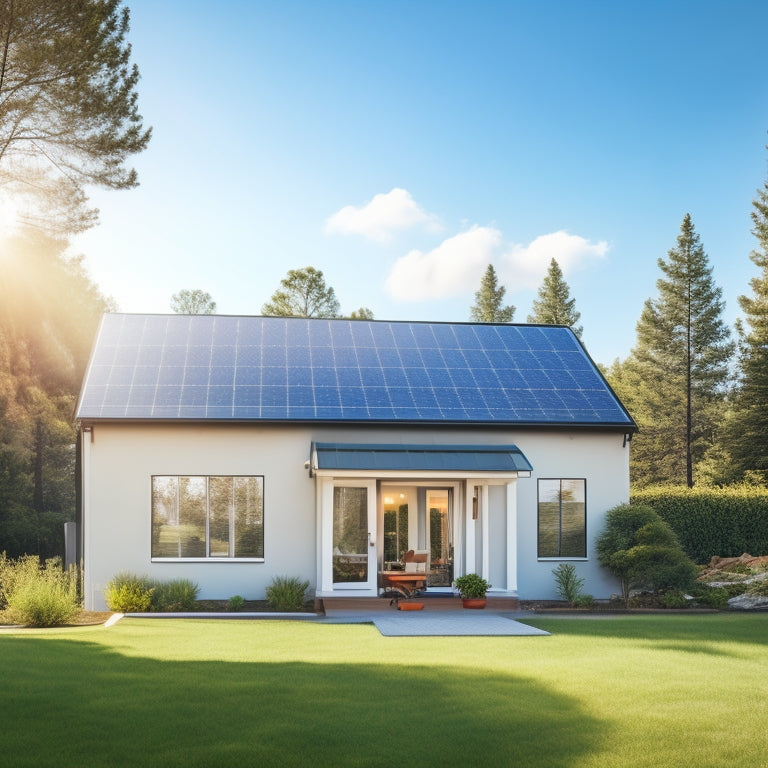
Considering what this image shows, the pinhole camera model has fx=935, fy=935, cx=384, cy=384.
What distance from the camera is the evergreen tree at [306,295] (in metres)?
48.9

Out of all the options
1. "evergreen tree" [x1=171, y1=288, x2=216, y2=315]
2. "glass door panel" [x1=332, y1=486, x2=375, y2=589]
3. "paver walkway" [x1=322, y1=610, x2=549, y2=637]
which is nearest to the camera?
"paver walkway" [x1=322, y1=610, x2=549, y2=637]

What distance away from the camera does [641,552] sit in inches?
768

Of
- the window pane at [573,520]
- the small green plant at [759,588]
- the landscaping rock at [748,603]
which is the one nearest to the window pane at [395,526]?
the window pane at [573,520]

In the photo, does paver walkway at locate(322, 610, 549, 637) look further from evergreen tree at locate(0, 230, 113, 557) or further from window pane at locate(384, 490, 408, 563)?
evergreen tree at locate(0, 230, 113, 557)

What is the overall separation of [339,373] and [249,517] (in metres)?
4.13

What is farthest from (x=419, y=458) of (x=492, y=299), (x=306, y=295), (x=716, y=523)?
(x=492, y=299)

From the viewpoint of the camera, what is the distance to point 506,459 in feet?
65.5

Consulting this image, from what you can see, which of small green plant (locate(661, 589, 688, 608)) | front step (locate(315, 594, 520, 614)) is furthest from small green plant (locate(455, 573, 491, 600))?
small green plant (locate(661, 589, 688, 608))

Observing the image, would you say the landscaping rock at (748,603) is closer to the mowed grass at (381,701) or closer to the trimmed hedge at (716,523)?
the mowed grass at (381,701)

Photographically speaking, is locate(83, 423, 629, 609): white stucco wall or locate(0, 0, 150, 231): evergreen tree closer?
locate(0, 0, 150, 231): evergreen tree

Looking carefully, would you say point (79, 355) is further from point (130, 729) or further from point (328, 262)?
point (130, 729)

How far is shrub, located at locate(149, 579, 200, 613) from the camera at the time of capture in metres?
18.7

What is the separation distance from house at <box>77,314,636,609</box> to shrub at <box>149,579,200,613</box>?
1.78 ft

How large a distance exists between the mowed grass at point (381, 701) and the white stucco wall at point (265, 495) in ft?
17.6
